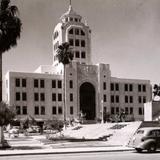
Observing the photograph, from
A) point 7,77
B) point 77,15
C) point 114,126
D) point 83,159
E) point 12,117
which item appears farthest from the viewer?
point 77,15

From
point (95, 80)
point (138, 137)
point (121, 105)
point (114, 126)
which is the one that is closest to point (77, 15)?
point (95, 80)

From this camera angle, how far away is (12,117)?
34.0 m

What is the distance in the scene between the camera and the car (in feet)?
83.2

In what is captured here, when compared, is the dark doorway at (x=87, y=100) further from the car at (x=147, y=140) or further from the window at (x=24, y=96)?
the car at (x=147, y=140)

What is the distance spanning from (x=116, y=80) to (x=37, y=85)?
2203 cm

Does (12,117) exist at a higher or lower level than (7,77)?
lower

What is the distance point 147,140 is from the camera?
83.5 feet

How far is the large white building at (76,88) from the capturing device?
352 feet

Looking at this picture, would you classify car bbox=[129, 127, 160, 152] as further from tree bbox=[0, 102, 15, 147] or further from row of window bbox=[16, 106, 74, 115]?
row of window bbox=[16, 106, 74, 115]

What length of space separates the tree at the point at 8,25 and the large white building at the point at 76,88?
6736 centimetres

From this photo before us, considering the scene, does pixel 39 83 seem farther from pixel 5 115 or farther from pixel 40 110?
pixel 5 115

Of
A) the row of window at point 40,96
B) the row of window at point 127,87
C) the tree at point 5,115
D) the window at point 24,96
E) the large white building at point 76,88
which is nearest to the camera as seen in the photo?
the tree at point 5,115

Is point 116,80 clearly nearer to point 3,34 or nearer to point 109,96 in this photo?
point 109,96

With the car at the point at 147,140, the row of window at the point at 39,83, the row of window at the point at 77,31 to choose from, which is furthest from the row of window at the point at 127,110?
the car at the point at 147,140
